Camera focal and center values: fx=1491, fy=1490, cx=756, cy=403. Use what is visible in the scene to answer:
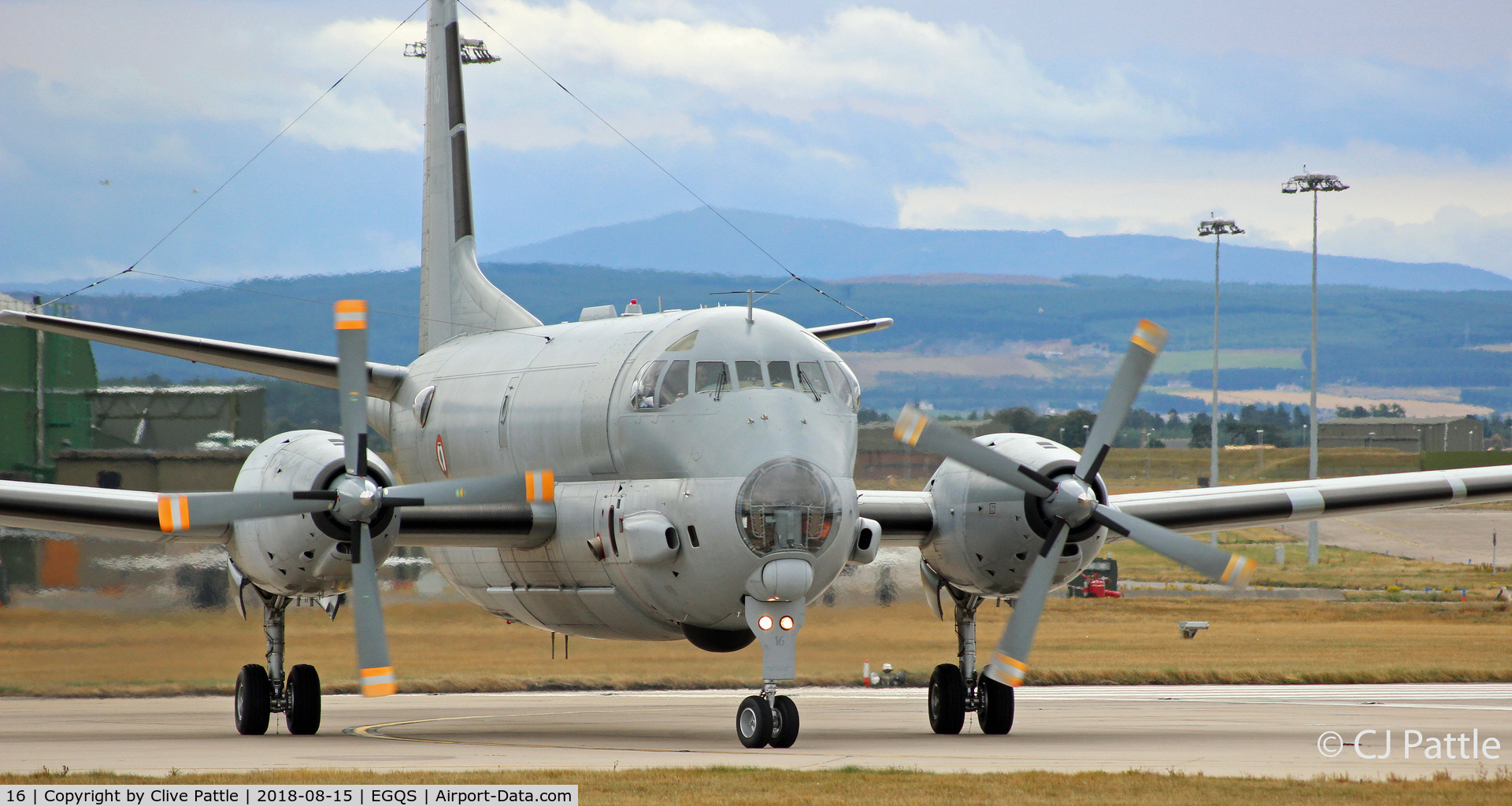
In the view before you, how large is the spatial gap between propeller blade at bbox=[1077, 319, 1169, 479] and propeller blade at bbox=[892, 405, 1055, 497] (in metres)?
0.53

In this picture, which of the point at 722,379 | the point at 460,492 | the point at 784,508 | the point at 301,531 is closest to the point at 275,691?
the point at 301,531

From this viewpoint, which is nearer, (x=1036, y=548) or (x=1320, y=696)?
(x=1036, y=548)

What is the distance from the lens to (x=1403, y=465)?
254 ft

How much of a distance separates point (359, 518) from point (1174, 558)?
27.9 feet

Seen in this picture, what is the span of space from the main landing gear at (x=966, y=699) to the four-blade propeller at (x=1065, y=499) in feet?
4.34

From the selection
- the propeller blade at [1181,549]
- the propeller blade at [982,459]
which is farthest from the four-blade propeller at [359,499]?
the propeller blade at [1181,549]

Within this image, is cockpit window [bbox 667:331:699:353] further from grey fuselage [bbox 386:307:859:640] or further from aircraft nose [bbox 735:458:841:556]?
aircraft nose [bbox 735:458:841:556]

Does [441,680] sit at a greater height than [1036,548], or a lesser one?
lesser

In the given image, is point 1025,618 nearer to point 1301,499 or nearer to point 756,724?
point 756,724

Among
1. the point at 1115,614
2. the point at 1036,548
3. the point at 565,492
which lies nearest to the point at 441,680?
the point at 565,492

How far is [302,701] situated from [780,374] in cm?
741

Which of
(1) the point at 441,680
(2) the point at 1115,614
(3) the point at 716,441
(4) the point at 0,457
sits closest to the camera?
(3) the point at 716,441

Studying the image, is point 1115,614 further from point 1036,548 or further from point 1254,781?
point 1254,781

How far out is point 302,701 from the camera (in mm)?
17625
